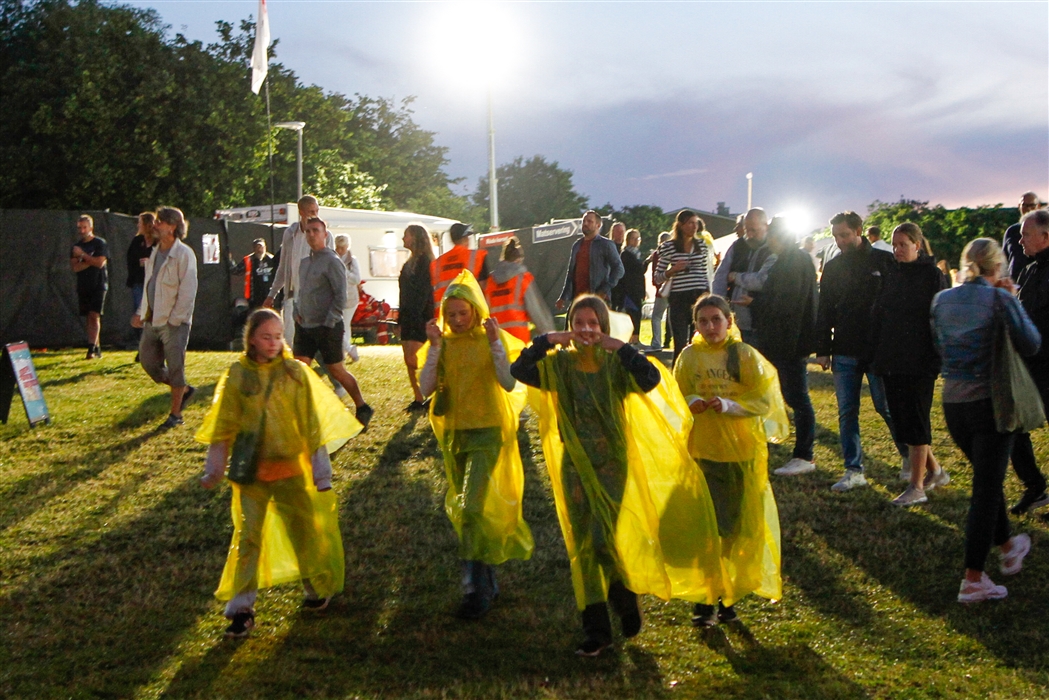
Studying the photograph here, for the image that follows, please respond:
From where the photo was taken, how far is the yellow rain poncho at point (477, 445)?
4.95 m

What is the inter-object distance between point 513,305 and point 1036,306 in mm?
3839

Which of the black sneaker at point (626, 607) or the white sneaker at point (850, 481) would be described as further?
the white sneaker at point (850, 481)

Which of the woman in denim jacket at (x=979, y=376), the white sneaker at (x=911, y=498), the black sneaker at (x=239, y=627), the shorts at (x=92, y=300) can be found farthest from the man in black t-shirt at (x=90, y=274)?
the woman in denim jacket at (x=979, y=376)

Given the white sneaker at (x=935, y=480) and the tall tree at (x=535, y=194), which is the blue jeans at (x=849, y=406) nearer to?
the white sneaker at (x=935, y=480)

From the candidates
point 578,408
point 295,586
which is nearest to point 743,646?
point 578,408

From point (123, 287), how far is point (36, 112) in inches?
763

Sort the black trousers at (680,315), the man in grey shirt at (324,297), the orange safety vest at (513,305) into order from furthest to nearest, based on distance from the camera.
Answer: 1. the black trousers at (680,315)
2. the man in grey shirt at (324,297)
3. the orange safety vest at (513,305)

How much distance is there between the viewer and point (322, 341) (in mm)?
8828

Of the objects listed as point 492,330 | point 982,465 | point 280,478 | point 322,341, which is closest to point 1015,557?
point 982,465

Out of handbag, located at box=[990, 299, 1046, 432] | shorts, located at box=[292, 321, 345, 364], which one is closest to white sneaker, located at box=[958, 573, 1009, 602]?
handbag, located at box=[990, 299, 1046, 432]

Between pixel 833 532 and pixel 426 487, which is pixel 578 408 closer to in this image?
pixel 833 532

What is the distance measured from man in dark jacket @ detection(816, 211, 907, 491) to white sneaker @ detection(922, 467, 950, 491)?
0.28 metres

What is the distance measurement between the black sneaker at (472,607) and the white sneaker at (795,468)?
3.31 meters

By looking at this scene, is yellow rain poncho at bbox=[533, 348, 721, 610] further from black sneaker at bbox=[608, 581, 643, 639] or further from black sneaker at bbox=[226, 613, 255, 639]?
black sneaker at bbox=[226, 613, 255, 639]
